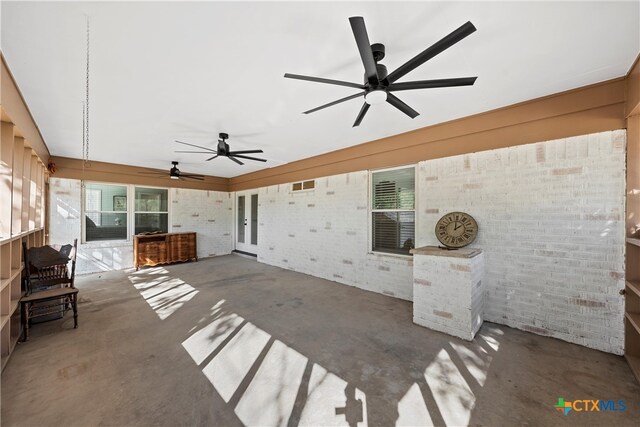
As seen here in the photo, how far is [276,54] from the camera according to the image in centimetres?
207

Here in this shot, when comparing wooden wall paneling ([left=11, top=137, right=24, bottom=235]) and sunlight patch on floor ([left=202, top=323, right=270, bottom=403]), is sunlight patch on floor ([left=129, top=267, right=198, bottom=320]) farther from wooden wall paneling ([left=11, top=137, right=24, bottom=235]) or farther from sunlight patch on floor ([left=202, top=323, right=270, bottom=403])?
wooden wall paneling ([left=11, top=137, right=24, bottom=235])

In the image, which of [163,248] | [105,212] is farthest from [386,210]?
[105,212]

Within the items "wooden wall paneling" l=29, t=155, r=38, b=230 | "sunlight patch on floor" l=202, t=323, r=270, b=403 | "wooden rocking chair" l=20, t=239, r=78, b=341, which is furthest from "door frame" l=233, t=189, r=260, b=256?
"sunlight patch on floor" l=202, t=323, r=270, b=403

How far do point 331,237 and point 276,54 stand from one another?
3.67 metres

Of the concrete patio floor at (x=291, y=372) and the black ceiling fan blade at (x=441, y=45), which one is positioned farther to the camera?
the concrete patio floor at (x=291, y=372)

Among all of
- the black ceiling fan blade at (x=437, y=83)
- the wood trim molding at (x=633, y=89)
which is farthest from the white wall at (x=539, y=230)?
the black ceiling fan blade at (x=437, y=83)

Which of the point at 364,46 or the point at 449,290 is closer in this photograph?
the point at 364,46

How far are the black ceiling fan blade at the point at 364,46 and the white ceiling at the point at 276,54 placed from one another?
1.01 ft

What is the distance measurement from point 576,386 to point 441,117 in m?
3.19

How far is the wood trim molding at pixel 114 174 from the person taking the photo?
5.57 metres

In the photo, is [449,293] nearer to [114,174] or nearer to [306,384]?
[306,384]

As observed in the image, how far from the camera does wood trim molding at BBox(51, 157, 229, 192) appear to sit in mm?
5566

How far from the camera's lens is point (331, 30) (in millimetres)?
1799

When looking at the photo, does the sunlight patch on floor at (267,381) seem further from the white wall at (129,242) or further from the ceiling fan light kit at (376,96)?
the white wall at (129,242)
